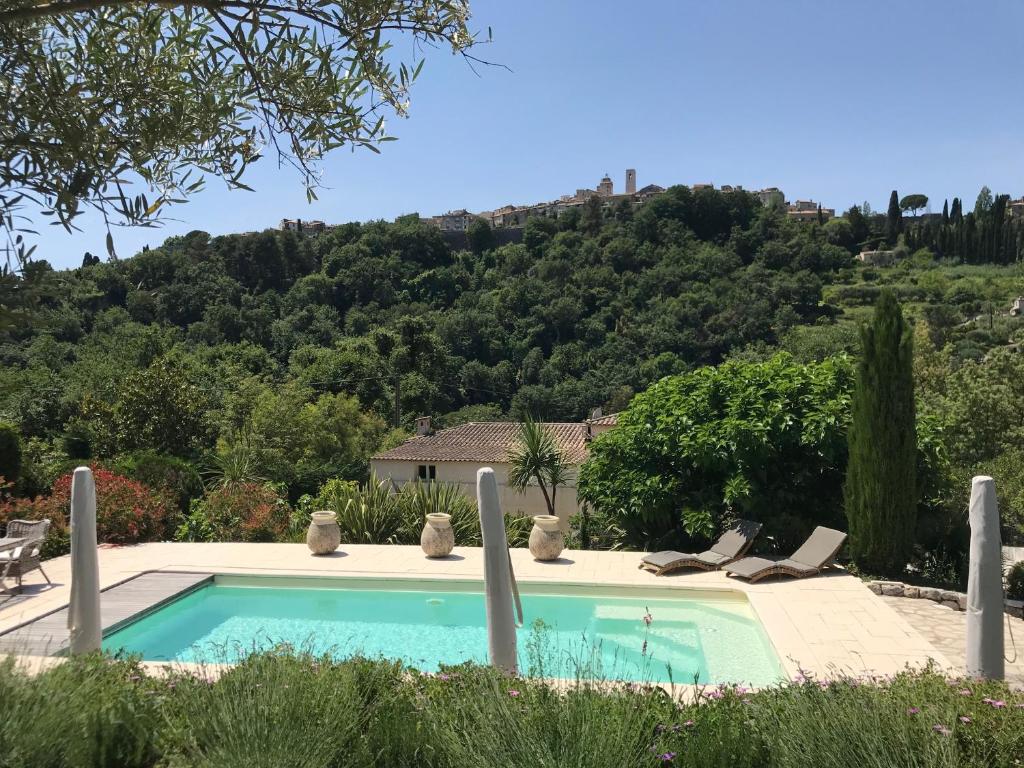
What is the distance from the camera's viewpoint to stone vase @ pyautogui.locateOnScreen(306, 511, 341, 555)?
1050cm

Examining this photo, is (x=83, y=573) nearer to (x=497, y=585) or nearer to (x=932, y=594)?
(x=497, y=585)

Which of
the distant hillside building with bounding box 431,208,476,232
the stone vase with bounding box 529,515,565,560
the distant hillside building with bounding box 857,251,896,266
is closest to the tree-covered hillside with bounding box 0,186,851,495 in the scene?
the distant hillside building with bounding box 857,251,896,266

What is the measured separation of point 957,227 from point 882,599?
252ft

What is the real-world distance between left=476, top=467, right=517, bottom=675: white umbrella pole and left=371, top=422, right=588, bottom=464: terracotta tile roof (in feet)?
57.5

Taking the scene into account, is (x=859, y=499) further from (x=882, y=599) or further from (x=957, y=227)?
(x=957, y=227)

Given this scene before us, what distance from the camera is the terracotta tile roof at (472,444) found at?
2483 cm

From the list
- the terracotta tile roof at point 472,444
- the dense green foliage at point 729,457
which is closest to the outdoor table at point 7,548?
the dense green foliage at point 729,457

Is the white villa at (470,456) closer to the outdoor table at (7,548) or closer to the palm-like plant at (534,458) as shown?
the palm-like plant at (534,458)

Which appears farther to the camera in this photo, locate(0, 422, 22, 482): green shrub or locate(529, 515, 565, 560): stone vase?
locate(0, 422, 22, 482): green shrub

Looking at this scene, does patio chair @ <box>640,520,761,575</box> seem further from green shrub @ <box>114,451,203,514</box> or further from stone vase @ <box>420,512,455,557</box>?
green shrub @ <box>114,451,203,514</box>

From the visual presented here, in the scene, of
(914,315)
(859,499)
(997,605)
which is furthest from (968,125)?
(914,315)

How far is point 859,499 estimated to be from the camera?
896 cm

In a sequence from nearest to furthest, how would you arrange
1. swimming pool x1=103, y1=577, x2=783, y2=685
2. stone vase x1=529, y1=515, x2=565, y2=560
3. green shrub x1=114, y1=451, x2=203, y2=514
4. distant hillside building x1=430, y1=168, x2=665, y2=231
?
1. swimming pool x1=103, y1=577, x2=783, y2=685
2. stone vase x1=529, y1=515, x2=565, y2=560
3. green shrub x1=114, y1=451, x2=203, y2=514
4. distant hillside building x1=430, y1=168, x2=665, y2=231

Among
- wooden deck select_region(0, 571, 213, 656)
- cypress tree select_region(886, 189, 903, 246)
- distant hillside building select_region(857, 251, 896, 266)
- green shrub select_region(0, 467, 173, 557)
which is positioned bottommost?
wooden deck select_region(0, 571, 213, 656)
